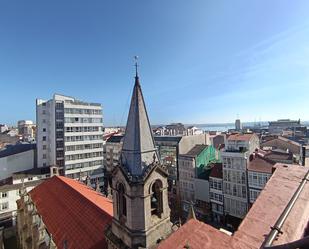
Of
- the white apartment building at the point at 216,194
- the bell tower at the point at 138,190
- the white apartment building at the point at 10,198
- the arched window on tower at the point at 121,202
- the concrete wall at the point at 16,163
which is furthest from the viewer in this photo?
the concrete wall at the point at 16,163

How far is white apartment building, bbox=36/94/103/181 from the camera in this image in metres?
59.2

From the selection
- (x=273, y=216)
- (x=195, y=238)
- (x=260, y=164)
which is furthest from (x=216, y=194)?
(x=273, y=216)

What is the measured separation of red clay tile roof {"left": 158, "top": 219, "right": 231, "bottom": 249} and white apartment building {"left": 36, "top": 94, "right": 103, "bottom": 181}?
53.7m

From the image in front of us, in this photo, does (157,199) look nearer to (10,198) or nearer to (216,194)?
(216,194)

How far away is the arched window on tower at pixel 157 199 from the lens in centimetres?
1369

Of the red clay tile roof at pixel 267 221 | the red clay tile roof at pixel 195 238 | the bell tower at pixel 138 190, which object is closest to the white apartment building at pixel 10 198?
the bell tower at pixel 138 190

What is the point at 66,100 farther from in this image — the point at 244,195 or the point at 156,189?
the point at 156,189

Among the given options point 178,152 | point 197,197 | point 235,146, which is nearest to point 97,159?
point 178,152

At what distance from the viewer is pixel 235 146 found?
43.7 metres

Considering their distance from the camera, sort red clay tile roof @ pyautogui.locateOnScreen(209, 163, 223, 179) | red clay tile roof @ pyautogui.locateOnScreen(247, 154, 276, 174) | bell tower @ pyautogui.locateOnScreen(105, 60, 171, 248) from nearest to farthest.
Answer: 1. bell tower @ pyautogui.locateOnScreen(105, 60, 171, 248)
2. red clay tile roof @ pyautogui.locateOnScreen(247, 154, 276, 174)
3. red clay tile roof @ pyautogui.locateOnScreen(209, 163, 223, 179)

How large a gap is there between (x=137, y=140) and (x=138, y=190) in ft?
9.47

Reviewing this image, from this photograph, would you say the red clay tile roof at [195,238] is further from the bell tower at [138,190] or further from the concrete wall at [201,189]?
the concrete wall at [201,189]

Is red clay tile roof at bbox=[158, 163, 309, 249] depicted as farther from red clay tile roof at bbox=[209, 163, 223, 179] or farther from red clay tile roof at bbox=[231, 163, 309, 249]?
red clay tile roof at bbox=[209, 163, 223, 179]

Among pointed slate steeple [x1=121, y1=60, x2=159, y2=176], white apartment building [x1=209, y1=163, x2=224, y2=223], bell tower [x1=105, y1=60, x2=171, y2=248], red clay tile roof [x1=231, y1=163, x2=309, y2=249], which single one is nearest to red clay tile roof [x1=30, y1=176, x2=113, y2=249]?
bell tower [x1=105, y1=60, x2=171, y2=248]
